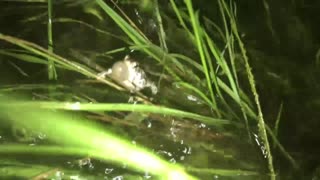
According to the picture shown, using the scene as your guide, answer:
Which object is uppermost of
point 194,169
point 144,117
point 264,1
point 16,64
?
point 264,1

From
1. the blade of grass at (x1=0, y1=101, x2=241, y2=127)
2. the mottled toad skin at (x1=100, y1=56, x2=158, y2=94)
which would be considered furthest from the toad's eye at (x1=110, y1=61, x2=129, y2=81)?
the blade of grass at (x1=0, y1=101, x2=241, y2=127)

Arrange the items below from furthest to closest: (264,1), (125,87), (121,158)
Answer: (264,1), (125,87), (121,158)

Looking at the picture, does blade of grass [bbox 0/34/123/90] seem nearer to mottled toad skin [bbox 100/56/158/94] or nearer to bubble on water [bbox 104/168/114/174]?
mottled toad skin [bbox 100/56/158/94]

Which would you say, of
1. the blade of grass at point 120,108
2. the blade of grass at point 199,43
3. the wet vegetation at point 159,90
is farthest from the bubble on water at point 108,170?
the blade of grass at point 199,43

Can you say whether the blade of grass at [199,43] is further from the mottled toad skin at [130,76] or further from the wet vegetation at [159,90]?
the mottled toad skin at [130,76]

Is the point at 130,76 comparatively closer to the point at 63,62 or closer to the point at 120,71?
the point at 120,71

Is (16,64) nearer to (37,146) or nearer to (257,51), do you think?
(37,146)

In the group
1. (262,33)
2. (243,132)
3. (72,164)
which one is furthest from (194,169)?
(262,33)

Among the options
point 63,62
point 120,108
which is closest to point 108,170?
point 120,108
